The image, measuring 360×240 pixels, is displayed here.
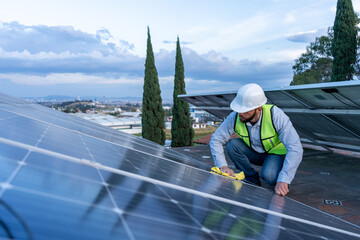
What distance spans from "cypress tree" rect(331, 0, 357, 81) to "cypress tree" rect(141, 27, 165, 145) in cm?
1300

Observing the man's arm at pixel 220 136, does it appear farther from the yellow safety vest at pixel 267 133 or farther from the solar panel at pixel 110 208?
the solar panel at pixel 110 208

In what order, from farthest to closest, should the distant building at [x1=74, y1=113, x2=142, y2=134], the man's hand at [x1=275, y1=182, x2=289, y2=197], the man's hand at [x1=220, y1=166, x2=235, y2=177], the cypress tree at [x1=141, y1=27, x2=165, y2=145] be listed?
the distant building at [x1=74, y1=113, x2=142, y2=134] < the cypress tree at [x1=141, y1=27, x2=165, y2=145] < the man's hand at [x1=220, y1=166, x2=235, y2=177] < the man's hand at [x1=275, y1=182, x2=289, y2=197]

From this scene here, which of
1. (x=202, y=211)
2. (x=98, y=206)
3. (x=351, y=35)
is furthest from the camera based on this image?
(x=351, y=35)

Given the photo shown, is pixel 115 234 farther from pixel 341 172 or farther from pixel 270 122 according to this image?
pixel 341 172

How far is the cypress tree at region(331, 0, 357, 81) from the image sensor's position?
70.7 feet

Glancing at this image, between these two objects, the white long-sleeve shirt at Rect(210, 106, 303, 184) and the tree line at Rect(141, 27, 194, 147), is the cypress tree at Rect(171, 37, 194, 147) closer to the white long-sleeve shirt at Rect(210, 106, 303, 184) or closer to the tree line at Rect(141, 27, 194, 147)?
the tree line at Rect(141, 27, 194, 147)

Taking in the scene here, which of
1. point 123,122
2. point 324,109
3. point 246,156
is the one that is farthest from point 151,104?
point 123,122

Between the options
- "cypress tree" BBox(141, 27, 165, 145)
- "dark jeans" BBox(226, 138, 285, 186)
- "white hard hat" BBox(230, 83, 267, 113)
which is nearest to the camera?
"white hard hat" BBox(230, 83, 267, 113)

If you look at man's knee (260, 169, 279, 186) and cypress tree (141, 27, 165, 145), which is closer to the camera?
man's knee (260, 169, 279, 186)

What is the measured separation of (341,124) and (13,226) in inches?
311

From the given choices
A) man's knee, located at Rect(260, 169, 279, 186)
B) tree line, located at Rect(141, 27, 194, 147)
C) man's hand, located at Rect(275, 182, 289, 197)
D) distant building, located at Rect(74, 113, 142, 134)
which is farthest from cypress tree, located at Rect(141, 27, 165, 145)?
distant building, located at Rect(74, 113, 142, 134)

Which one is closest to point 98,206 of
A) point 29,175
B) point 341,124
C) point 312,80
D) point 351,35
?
point 29,175

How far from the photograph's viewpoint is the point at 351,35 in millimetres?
21875

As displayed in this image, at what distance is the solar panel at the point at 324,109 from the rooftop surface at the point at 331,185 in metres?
0.67
